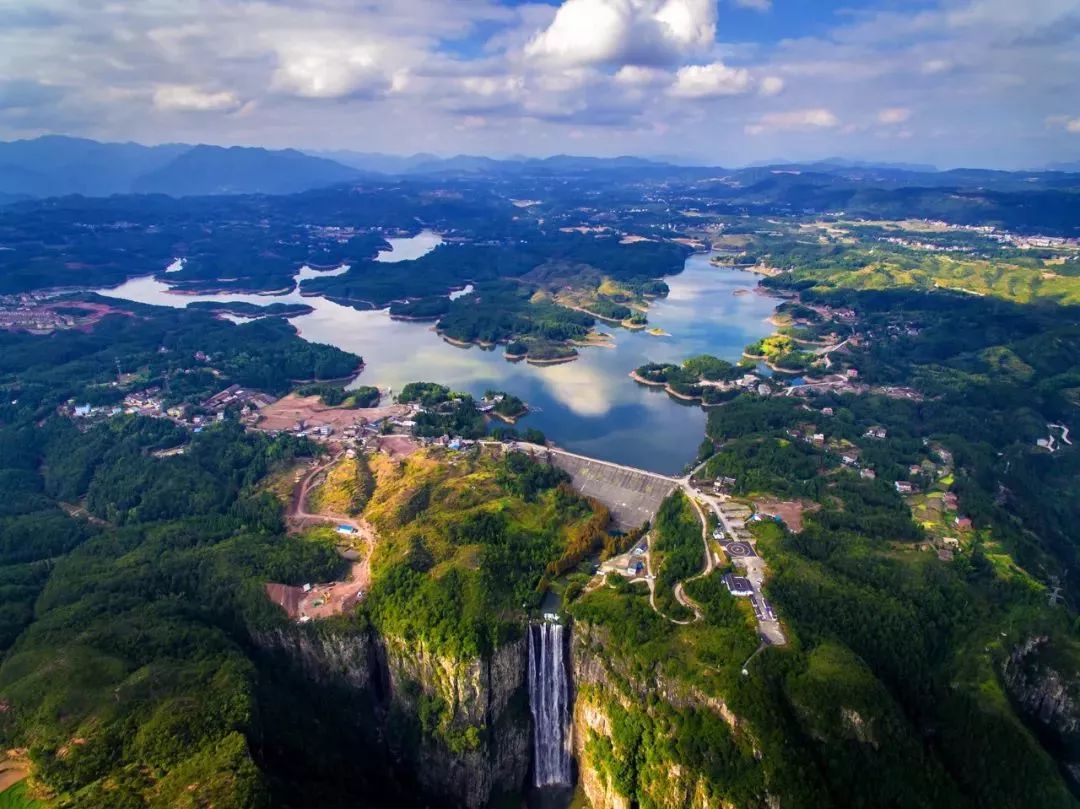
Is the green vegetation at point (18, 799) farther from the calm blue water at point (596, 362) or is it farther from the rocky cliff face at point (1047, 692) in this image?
the calm blue water at point (596, 362)

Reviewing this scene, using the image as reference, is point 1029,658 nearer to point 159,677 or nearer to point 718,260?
point 159,677

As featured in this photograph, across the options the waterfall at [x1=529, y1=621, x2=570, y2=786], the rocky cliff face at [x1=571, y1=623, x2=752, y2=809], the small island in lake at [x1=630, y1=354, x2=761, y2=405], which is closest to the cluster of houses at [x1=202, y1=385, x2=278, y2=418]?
the small island in lake at [x1=630, y1=354, x2=761, y2=405]

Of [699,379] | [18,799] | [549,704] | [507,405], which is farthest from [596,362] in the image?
[18,799]

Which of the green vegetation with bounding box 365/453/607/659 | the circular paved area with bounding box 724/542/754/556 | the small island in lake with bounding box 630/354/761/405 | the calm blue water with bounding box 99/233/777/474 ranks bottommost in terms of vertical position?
the calm blue water with bounding box 99/233/777/474

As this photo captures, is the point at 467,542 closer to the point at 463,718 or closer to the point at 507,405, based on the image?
the point at 463,718

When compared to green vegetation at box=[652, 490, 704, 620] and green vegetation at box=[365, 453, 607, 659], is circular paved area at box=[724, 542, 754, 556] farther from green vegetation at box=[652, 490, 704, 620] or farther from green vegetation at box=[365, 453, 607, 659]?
green vegetation at box=[365, 453, 607, 659]

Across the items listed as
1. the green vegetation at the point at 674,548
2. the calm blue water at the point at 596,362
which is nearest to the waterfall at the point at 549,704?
the green vegetation at the point at 674,548
